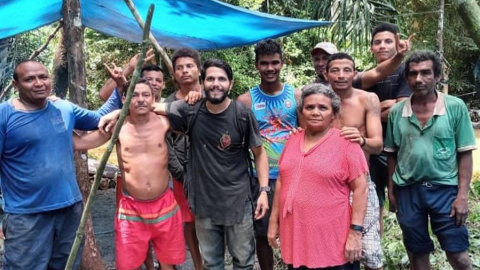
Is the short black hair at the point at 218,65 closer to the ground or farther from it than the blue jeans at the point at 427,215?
farther from it

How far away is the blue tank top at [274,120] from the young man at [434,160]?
27.9 inches

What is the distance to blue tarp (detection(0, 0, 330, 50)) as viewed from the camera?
12.4 feet

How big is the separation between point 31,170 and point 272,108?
1.50m

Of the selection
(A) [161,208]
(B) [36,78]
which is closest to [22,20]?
(B) [36,78]

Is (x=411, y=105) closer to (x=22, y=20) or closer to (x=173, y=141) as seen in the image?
(x=173, y=141)

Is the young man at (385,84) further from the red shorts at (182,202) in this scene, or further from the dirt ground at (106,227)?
the dirt ground at (106,227)

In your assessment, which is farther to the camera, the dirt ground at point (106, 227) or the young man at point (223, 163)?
the dirt ground at point (106, 227)

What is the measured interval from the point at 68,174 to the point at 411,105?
2.07 meters

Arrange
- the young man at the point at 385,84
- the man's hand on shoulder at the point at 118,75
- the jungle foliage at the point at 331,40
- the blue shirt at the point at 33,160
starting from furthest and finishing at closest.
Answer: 1. the jungle foliage at the point at 331,40
2. the young man at the point at 385,84
3. the man's hand on shoulder at the point at 118,75
4. the blue shirt at the point at 33,160

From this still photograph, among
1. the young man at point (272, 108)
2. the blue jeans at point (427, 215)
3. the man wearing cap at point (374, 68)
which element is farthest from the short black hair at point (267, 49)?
the blue jeans at point (427, 215)

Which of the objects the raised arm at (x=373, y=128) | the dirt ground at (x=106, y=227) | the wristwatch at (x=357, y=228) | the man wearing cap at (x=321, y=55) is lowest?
the dirt ground at (x=106, y=227)

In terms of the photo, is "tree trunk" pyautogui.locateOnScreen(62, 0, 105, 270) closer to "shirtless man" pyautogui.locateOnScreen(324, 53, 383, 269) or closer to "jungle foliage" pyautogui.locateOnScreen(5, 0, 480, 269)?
"shirtless man" pyautogui.locateOnScreen(324, 53, 383, 269)

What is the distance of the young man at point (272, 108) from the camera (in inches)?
122

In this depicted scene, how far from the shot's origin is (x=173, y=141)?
3.41 meters
